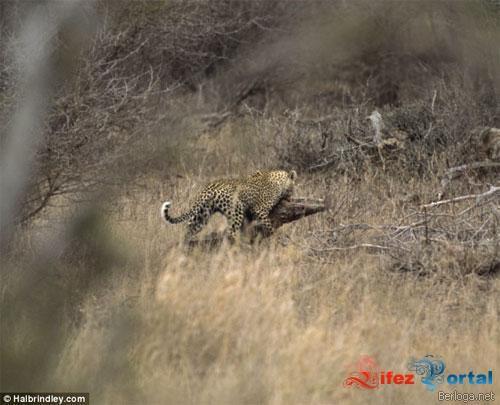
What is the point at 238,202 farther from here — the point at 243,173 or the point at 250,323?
the point at 250,323

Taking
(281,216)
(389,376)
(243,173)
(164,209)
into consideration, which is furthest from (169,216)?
(389,376)

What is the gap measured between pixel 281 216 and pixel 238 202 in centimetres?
42

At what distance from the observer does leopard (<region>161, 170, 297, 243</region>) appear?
8.08 metres

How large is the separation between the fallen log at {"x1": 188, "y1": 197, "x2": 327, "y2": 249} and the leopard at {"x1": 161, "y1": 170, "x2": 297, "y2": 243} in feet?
0.14

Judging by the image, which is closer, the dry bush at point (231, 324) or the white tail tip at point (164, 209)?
the dry bush at point (231, 324)

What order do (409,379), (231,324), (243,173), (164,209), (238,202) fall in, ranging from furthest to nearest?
(243,173)
(238,202)
(164,209)
(231,324)
(409,379)

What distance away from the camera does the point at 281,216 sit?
8.16m

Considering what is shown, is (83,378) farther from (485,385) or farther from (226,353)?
(485,385)

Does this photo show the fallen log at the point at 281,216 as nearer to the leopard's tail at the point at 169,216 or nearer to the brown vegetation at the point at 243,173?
the brown vegetation at the point at 243,173

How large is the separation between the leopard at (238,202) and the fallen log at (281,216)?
0.04 m

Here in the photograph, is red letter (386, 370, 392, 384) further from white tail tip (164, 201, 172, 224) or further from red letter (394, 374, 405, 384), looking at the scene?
white tail tip (164, 201, 172, 224)

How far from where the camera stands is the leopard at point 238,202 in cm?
808

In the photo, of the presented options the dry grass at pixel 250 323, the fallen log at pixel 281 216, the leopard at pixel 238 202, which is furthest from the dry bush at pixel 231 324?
the leopard at pixel 238 202

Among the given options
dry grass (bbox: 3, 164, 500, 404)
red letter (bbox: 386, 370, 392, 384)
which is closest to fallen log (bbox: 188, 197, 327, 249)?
dry grass (bbox: 3, 164, 500, 404)
